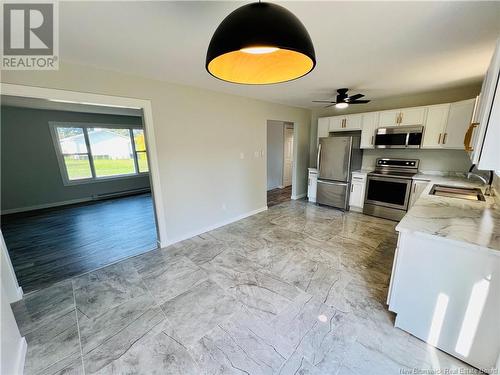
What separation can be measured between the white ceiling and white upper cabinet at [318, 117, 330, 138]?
200 centimetres

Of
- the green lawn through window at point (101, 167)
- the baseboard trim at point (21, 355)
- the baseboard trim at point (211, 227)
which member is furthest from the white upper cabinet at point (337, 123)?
the green lawn through window at point (101, 167)

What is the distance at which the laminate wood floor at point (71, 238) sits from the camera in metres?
2.62

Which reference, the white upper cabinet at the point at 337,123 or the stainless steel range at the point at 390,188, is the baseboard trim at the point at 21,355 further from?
the white upper cabinet at the point at 337,123

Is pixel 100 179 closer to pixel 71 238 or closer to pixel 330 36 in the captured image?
pixel 71 238

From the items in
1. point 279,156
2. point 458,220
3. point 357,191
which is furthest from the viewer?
point 279,156

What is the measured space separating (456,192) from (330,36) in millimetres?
2830

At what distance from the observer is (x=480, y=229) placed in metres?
1.54

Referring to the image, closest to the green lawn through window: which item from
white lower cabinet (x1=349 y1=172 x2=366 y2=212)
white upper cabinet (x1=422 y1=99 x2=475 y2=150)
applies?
white lower cabinet (x1=349 y1=172 x2=366 y2=212)

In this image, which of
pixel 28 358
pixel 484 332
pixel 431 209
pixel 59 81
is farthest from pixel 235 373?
pixel 59 81

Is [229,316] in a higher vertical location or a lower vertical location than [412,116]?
lower

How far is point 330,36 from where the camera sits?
5.61 feet

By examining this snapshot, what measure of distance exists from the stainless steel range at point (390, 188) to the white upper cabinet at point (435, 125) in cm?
48

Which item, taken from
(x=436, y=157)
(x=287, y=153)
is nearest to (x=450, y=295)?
(x=436, y=157)

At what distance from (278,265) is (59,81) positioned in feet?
10.7
